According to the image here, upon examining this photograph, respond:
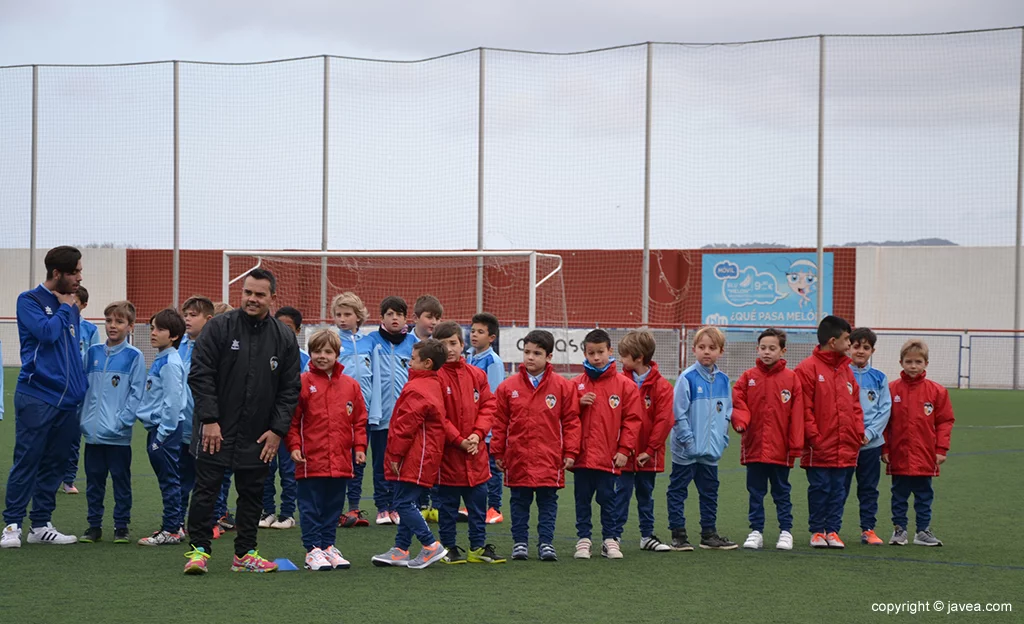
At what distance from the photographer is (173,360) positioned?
23.5 ft

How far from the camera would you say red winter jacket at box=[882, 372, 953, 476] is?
7.52 meters

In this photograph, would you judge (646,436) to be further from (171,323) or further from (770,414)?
(171,323)

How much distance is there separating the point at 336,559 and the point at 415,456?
2.39ft

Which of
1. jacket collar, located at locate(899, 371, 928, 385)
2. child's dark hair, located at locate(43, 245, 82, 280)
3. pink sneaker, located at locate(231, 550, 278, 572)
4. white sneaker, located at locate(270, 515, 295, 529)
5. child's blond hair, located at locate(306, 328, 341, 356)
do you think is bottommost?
white sneaker, located at locate(270, 515, 295, 529)

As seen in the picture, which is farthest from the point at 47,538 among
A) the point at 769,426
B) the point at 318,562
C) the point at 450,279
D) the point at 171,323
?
the point at 450,279

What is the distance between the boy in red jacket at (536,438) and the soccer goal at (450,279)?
10.4 meters

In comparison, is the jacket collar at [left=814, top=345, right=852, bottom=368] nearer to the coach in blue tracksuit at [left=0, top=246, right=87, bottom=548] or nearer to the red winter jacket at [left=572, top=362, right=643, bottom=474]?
the red winter jacket at [left=572, top=362, right=643, bottom=474]

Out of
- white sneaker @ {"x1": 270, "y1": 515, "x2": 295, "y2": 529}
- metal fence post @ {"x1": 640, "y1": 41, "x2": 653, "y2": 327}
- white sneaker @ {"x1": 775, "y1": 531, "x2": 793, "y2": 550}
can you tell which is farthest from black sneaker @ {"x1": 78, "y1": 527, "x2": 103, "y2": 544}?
metal fence post @ {"x1": 640, "y1": 41, "x2": 653, "y2": 327}

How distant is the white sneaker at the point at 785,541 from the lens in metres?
7.14

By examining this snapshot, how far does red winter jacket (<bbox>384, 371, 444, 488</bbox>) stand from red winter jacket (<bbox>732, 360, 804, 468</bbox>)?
205 centimetres

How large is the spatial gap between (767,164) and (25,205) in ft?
45.2

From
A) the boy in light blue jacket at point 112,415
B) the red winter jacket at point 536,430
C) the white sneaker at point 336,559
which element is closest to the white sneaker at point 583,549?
the red winter jacket at point 536,430

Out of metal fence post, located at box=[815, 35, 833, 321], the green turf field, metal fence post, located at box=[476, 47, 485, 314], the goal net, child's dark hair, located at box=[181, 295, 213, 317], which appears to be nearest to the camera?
the green turf field

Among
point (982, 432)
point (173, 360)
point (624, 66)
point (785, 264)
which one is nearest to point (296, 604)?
point (173, 360)
